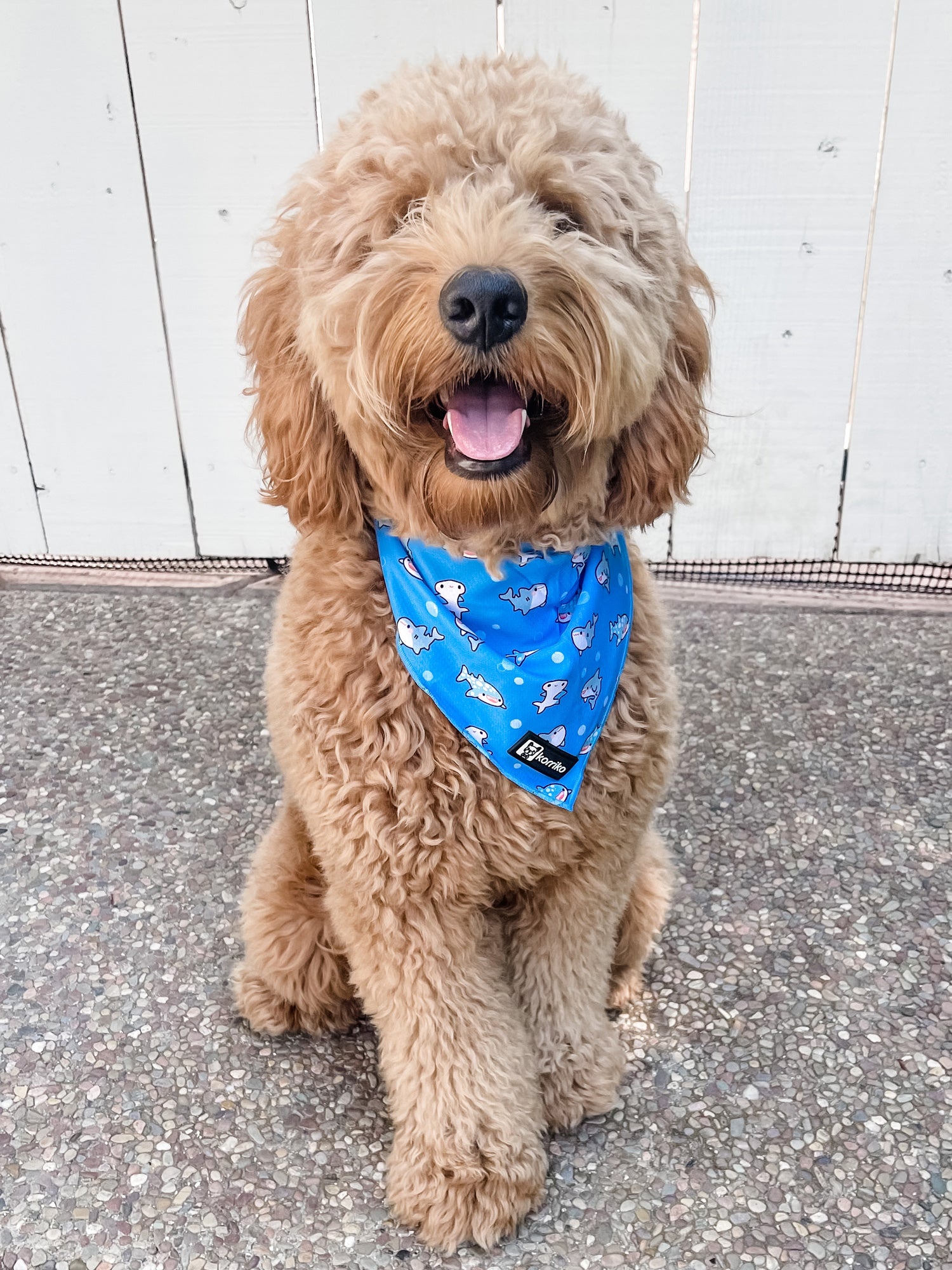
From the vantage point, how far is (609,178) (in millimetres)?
1467

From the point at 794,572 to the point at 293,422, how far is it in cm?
250

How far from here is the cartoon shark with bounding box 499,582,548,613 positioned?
1647 millimetres

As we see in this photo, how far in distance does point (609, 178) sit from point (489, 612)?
2.23ft

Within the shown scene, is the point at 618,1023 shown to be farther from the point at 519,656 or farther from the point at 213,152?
the point at 213,152

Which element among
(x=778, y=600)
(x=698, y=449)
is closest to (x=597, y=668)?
(x=698, y=449)

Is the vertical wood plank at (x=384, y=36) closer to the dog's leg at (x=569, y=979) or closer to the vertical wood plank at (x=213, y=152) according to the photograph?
the vertical wood plank at (x=213, y=152)

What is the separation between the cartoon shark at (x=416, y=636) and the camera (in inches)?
63.0

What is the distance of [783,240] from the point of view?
3.08 metres

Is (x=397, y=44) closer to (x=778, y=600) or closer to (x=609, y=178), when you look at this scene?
(x=609, y=178)

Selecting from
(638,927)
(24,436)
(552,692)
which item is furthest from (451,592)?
(24,436)

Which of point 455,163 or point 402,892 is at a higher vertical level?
point 455,163

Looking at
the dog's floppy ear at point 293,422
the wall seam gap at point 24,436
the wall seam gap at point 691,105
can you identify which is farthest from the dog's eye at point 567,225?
the wall seam gap at point 24,436

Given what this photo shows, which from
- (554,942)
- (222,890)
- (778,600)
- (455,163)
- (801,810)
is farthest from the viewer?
(778,600)

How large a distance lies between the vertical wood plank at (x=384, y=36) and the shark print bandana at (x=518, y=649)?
6.35ft
